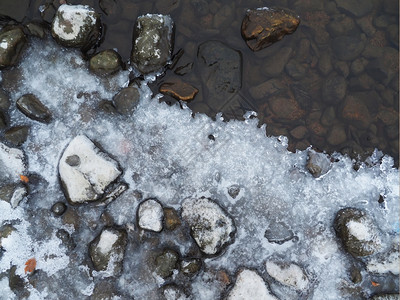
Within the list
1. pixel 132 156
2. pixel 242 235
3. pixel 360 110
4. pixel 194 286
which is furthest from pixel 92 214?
pixel 360 110

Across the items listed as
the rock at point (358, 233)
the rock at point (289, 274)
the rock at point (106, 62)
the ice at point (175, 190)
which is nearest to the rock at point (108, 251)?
the ice at point (175, 190)

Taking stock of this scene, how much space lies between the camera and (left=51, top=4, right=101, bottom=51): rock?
9.37 ft

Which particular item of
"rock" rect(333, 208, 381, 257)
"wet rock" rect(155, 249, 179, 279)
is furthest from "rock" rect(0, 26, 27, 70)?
"rock" rect(333, 208, 381, 257)

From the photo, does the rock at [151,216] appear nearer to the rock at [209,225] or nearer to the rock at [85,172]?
the rock at [209,225]

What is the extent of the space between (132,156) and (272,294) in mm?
1566

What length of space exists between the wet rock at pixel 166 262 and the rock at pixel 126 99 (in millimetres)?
1191

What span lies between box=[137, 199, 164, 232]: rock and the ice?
0.28 feet

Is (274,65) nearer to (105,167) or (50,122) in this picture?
(105,167)

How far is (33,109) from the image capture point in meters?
2.90

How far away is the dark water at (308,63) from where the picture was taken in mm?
3012

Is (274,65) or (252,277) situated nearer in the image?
(252,277)

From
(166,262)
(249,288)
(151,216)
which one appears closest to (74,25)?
(151,216)

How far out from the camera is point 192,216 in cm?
285

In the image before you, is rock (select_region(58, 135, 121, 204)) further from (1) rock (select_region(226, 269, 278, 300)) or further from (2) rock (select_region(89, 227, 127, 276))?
(1) rock (select_region(226, 269, 278, 300))
